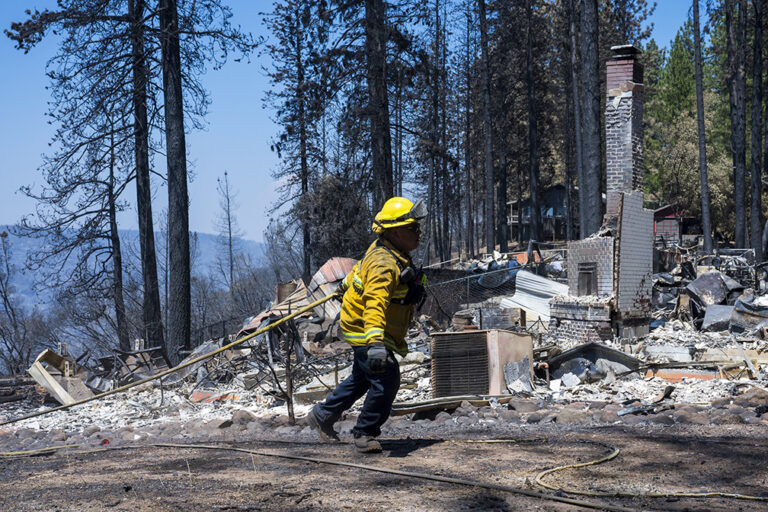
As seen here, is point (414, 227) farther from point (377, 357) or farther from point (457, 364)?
point (457, 364)

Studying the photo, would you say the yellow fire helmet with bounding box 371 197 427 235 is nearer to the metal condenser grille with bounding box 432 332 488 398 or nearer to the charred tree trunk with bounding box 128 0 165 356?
the metal condenser grille with bounding box 432 332 488 398

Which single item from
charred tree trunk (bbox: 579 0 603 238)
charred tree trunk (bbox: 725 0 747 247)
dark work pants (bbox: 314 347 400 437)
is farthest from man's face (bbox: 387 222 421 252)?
charred tree trunk (bbox: 725 0 747 247)

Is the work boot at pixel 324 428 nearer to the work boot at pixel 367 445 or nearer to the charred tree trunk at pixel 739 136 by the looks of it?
the work boot at pixel 367 445

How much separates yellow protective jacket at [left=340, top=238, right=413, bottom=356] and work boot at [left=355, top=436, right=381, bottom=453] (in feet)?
2.24

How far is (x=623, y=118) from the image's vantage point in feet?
43.0

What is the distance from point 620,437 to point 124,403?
758 centimetres

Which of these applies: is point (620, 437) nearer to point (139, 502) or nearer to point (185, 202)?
point (139, 502)

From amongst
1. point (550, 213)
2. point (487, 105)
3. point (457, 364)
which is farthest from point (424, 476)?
point (550, 213)

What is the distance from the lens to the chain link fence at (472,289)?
16547mm

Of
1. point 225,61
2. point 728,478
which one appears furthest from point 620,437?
point 225,61

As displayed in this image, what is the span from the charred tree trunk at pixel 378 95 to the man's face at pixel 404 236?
11213 millimetres

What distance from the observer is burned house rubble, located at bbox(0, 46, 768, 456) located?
7.45 m

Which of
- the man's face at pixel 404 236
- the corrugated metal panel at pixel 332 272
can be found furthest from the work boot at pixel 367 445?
the corrugated metal panel at pixel 332 272

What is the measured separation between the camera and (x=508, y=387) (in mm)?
8375
